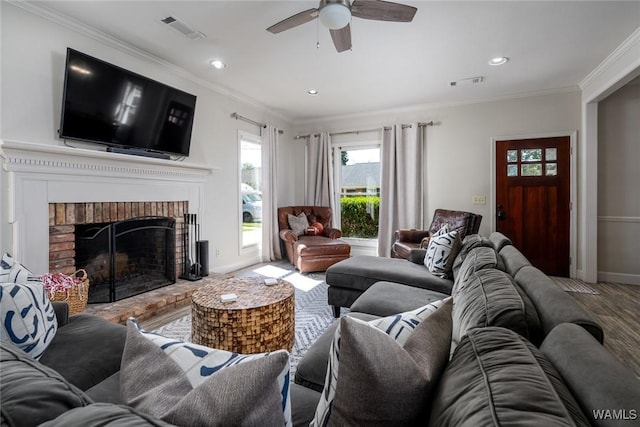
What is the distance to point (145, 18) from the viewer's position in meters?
2.55

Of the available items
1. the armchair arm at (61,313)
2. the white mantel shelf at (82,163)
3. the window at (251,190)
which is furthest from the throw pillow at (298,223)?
the armchair arm at (61,313)

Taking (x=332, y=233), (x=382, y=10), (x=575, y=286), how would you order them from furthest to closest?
(x=332, y=233) < (x=575, y=286) < (x=382, y=10)

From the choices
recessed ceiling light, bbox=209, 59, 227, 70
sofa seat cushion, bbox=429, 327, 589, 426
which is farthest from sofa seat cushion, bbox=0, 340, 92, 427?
recessed ceiling light, bbox=209, 59, 227, 70

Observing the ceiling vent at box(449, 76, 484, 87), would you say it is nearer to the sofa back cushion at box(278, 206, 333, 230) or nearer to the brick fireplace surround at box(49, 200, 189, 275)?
the sofa back cushion at box(278, 206, 333, 230)

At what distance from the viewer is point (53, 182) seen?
2492mm

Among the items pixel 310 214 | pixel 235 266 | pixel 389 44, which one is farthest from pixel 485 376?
pixel 310 214

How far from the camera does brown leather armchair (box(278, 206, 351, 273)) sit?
14.2 feet

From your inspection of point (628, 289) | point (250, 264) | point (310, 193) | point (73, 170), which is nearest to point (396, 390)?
point (73, 170)

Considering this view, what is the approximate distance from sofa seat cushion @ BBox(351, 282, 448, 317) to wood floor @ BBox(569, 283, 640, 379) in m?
1.36

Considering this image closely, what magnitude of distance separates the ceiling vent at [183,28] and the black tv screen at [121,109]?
2.05ft

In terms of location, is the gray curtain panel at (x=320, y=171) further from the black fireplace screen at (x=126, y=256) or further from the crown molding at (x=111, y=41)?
the black fireplace screen at (x=126, y=256)

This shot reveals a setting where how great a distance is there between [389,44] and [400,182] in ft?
8.10

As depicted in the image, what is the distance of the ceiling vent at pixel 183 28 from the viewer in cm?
257

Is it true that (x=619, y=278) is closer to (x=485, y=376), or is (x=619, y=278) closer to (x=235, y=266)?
(x=485, y=376)
